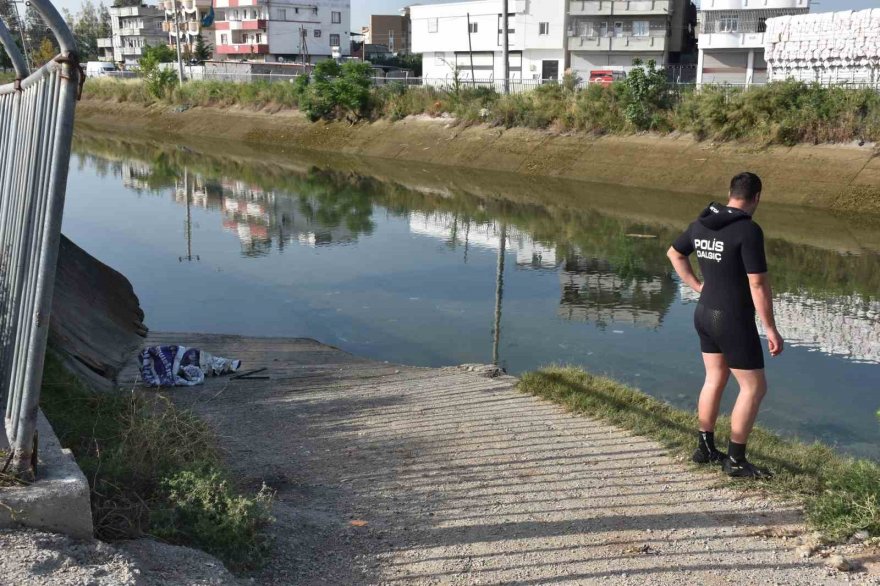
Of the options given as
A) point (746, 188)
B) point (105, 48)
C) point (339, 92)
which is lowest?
point (746, 188)

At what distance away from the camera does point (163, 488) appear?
4.88 meters

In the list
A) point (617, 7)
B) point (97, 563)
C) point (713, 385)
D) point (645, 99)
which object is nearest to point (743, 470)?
point (713, 385)

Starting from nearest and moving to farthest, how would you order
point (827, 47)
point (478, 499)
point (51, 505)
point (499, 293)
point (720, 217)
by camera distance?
point (51, 505)
point (478, 499)
point (720, 217)
point (499, 293)
point (827, 47)

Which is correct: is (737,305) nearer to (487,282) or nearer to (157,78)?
(487,282)

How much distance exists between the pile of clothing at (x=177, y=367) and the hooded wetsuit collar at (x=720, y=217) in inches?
204

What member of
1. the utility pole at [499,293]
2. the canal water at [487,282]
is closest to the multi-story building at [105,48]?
the canal water at [487,282]

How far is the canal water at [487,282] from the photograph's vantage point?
11711mm

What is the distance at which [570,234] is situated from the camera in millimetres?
22531

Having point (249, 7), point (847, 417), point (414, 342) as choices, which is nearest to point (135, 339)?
point (414, 342)

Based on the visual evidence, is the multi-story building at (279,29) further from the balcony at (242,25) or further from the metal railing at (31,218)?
the metal railing at (31,218)

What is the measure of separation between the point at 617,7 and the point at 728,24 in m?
9.14

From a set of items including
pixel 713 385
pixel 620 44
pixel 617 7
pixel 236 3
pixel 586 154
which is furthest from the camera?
pixel 236 3

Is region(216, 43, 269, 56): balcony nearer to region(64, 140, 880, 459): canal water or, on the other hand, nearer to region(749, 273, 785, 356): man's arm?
region(64, 140, 880, 459): canal water

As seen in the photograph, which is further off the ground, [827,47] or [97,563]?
[827,47]
